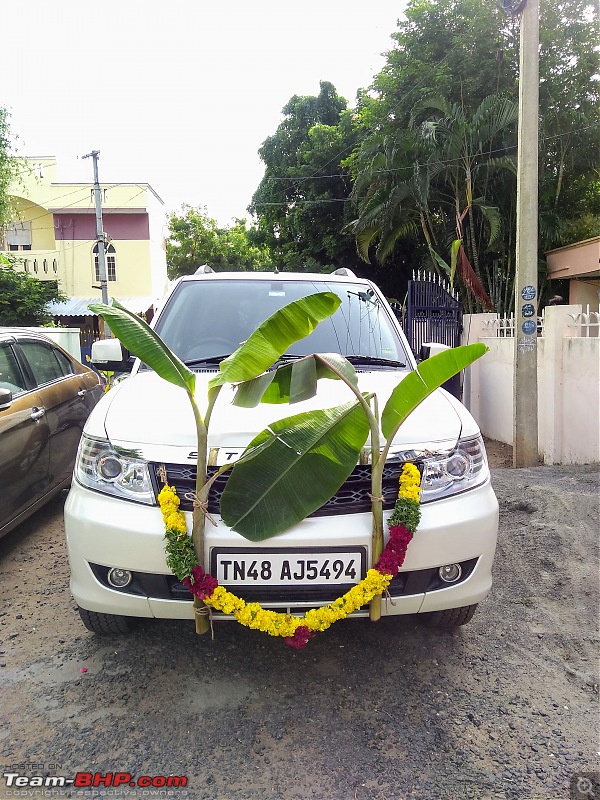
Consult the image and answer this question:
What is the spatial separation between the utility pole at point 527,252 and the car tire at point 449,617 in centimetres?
380

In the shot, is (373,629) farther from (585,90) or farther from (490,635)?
(585,90)

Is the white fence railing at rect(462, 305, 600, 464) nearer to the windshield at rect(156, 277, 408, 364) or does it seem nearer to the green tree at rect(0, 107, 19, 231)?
the windshield at rect(156, 277, 408, 364)

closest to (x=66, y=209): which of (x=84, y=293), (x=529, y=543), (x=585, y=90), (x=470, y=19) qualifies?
(x=84, y=293)

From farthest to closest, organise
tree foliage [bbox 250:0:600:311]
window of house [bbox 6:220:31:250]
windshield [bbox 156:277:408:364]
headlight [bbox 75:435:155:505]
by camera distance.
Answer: window of house [bbox 6:220:31:250] < tree foliage [bbox 250:0:600:311] < windshield [bbox 156:277:408:364] < headlight [bbox 75:435:155:505]

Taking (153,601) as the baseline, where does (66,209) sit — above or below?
above

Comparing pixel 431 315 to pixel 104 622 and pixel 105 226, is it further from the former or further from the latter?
pixel 105 226

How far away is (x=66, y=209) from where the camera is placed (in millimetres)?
27750

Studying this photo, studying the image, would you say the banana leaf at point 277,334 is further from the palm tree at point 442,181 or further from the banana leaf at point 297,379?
the palm tree at point 442,181

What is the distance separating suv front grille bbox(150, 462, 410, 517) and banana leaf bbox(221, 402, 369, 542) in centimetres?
→ 10

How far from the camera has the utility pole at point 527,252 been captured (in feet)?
20.3

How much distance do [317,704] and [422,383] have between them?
1386 mm

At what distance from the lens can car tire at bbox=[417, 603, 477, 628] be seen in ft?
9.32

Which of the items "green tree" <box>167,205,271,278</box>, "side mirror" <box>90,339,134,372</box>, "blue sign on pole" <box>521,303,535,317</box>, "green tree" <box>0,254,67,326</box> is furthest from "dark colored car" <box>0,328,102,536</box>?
"green tree" <box>167,205,271,278</box>

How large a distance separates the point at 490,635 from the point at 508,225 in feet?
35.6
